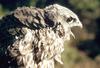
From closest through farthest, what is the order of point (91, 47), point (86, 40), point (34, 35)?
point (34, 35) < point (91, 47) < point (86, 40)

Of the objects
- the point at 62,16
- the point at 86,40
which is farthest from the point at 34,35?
the point at 86,40

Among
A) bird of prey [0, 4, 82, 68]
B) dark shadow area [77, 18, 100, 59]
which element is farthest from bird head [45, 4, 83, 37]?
dark shadow area [77, 18, 100, 59]

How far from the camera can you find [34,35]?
2.02 m

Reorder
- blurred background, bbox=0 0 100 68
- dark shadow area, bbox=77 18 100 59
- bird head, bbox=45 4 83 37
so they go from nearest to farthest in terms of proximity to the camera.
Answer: bird head, bbox=45 4 83 37 < blurred background, bbox=0 0 100 68 < dark shadow area, bbox=77 18 100 59

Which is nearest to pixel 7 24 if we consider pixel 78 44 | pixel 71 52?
pixel 71 52

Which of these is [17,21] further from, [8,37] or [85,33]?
[85,33]

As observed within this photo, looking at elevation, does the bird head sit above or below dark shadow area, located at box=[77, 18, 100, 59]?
above

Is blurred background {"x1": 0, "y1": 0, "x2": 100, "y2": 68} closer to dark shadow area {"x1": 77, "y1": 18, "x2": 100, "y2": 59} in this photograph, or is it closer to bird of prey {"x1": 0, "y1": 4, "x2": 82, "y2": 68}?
dark shadow area {"x1": 77, "y1": 18, "x2": 100, "y2": 59}

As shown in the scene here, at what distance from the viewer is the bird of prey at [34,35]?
6.57 ft

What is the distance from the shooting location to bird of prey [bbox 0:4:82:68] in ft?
6.57

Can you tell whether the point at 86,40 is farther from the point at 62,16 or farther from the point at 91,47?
the point at 62,16

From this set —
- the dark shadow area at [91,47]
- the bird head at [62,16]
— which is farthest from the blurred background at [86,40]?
the bird head at [62,16]

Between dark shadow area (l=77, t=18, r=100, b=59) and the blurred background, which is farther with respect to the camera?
dark shadow area (l=77, t=18, r=100, b=59)

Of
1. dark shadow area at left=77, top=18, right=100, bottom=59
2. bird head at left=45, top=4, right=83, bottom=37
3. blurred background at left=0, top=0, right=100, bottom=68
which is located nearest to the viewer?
bird head at left=45, top=4, right=83, bottom=37
